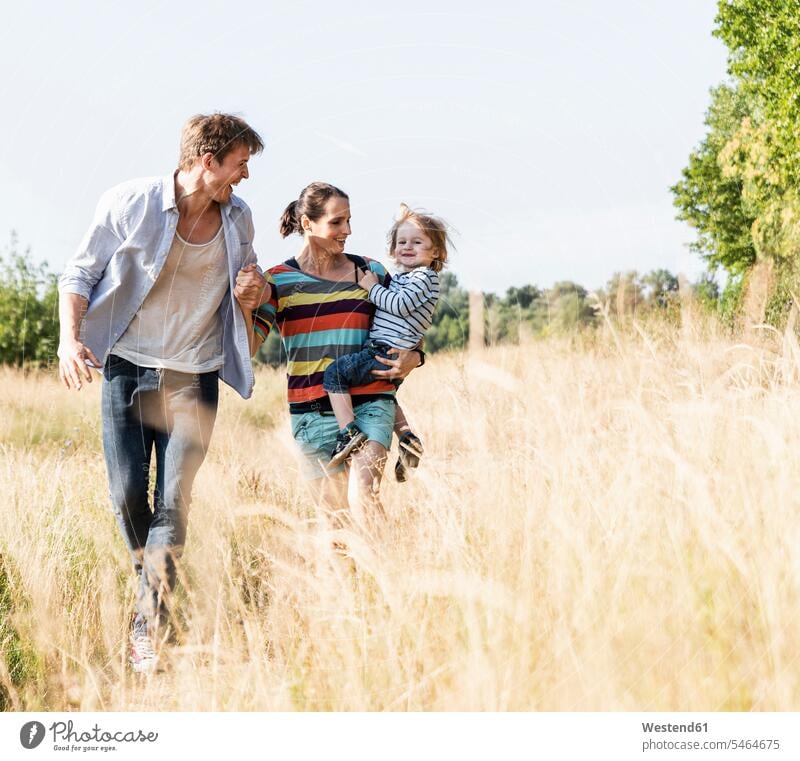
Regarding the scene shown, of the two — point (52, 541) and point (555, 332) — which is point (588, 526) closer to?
point (52, 541)

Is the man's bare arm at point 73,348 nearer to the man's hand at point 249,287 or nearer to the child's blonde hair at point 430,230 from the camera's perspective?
the man's hand at point 249,287

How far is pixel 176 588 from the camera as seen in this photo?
395 centimetres

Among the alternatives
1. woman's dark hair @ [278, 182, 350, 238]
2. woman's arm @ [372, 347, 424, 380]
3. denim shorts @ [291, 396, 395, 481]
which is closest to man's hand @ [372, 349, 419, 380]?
woman's arm @ [372, 347, 424, 380]

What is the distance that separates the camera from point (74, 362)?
330cm

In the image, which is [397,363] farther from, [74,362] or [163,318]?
[74,362]

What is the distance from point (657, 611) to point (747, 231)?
68.4ft

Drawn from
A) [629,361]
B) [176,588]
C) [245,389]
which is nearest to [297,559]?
[176,588]

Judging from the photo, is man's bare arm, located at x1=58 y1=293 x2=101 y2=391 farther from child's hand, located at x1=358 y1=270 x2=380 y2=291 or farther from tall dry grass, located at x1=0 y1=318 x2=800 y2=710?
child's hand, located at x1=358 y1=270 x2=380 y2=291

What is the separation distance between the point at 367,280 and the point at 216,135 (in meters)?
0.89

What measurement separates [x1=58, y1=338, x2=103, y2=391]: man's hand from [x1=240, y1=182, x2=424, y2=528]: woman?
29.7 inches

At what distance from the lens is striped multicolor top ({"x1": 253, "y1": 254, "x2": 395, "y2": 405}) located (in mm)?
3748
